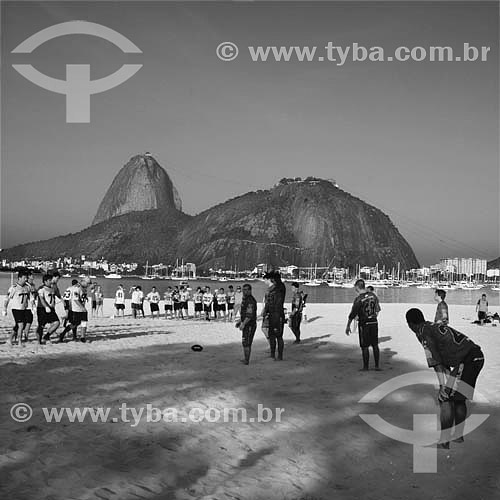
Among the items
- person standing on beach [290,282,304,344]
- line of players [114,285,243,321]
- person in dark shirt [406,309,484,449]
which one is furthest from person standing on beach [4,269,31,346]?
line of players [114,285,243,321]

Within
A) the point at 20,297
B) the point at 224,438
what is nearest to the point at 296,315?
the point at 20,297

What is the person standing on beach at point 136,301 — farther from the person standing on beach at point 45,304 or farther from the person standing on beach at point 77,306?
the person standing on beach at point 45,304

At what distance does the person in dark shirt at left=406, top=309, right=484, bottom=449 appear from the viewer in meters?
5.18

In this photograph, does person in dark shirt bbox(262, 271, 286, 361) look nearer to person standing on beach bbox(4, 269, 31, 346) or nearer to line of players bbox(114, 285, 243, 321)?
person standing on beach bbox(4, 269, 31, 346)

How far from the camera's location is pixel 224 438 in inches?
218

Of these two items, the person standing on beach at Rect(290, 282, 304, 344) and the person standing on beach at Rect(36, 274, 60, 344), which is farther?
the person standing on beach at Rect(290, 282, 304, 344)

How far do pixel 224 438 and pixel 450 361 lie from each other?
2.53 meters

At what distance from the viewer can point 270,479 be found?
4566mm

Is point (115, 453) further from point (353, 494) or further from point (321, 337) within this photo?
point (321, 337)

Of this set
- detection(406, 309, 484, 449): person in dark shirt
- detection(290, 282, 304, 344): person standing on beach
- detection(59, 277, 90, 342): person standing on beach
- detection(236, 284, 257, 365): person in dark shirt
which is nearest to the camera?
detection(406, 309, 484, 449): person in dark shirt

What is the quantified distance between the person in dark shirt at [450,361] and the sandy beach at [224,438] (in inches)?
20.6

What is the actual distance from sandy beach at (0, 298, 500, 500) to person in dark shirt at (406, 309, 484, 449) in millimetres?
523

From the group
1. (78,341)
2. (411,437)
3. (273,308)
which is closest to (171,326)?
(78,341)

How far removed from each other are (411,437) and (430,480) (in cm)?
113
